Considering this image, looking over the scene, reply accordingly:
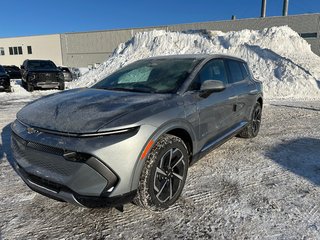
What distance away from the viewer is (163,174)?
2.63 meters

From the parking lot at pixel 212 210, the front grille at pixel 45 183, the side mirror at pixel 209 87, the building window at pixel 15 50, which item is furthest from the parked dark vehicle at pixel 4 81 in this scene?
the building window at pixel 15 50

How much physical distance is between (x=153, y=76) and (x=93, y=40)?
40.2 m

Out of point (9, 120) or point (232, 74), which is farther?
point (9, 120)

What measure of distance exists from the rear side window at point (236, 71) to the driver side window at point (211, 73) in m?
0.29

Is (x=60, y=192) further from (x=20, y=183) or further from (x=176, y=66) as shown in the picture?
(x=176, y=66)

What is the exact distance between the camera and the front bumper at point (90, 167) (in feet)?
6.91

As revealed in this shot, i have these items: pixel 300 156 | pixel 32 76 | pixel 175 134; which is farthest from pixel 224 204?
pixel 32 76

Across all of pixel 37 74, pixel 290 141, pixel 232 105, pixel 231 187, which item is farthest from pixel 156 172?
pixel 37 74

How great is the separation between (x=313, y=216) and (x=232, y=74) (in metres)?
2.57

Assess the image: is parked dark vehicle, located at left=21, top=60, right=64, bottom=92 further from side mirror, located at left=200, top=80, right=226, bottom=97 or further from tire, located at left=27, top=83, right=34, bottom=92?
side mirror, located at left=200, top=80, right=226, bottom=97

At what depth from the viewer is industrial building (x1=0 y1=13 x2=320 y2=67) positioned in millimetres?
27078

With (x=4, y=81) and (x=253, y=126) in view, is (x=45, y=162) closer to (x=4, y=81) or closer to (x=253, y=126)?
(x=253, y=126)

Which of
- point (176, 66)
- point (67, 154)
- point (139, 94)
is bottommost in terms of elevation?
point (67, 154)

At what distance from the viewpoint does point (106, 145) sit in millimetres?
2113
